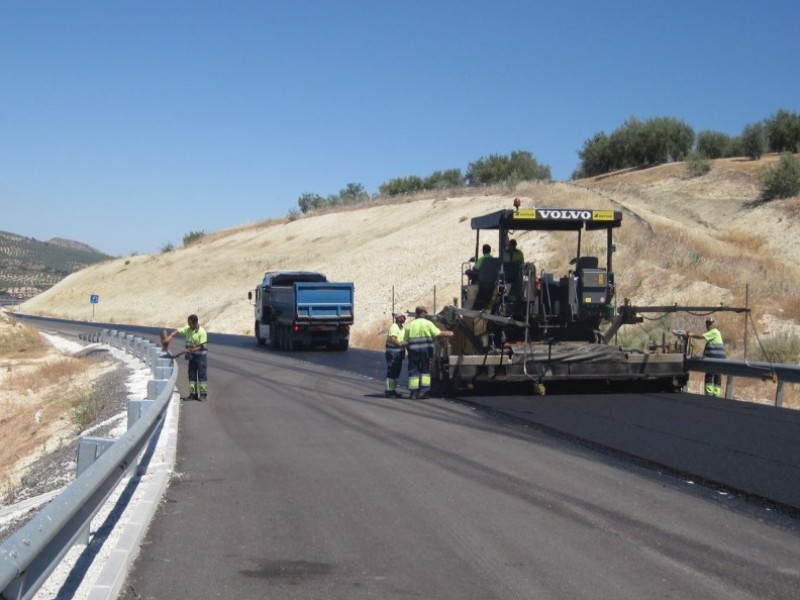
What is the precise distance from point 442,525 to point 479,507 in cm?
72

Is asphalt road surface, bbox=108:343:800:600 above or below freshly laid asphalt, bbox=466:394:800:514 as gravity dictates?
below

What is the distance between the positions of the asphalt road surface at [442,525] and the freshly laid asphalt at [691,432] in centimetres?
44

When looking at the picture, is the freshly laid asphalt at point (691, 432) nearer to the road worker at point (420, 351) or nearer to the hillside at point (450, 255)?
the road worker at point (420, 351)

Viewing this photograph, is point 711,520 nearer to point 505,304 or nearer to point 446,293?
point 505,304

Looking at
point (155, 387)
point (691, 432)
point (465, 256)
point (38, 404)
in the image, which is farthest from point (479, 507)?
point (465, 256)

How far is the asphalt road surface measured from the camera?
6121mm

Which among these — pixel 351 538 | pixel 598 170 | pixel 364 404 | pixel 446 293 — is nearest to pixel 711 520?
pixel 351 538

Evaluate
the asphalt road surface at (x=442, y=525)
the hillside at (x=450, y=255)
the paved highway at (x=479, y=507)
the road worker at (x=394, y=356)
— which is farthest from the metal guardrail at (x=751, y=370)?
the hillside at (x=450, y=255)

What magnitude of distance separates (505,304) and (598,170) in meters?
70.8

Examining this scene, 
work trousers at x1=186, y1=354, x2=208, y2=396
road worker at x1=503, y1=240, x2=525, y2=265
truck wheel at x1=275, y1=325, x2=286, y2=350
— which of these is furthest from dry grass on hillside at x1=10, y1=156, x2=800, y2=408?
work trousers at x1=186, y1=354, x2=208, y2=396

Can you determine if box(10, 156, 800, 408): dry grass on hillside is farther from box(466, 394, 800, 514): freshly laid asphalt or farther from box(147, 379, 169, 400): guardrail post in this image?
box(147, 379, 169, 400): guardrail post

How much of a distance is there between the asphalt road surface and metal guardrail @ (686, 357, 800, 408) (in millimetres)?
5805

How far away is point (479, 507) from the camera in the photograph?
27.0 feet

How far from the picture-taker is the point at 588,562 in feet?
21.5
